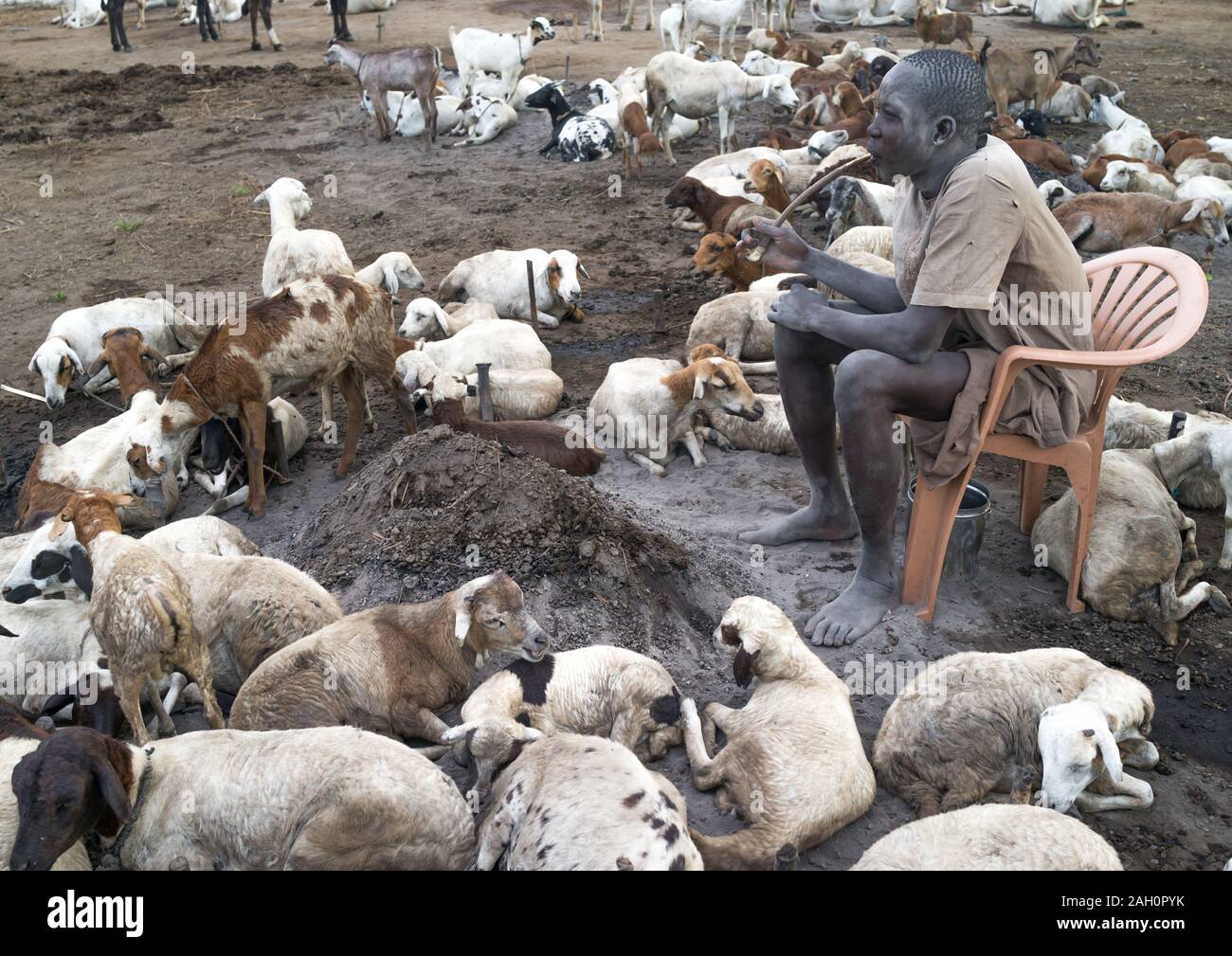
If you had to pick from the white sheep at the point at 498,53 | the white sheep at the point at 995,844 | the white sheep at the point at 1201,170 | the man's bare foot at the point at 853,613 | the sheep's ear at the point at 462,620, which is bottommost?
the man's bare foot at the point at 853,613

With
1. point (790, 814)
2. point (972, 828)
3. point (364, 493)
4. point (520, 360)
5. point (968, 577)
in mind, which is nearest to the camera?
point (972, 828)

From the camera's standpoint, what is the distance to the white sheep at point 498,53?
1425 cm

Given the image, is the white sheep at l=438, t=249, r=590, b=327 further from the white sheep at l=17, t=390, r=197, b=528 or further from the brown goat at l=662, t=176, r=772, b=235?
the white sheep at l=17, t=390, r=197, b=528

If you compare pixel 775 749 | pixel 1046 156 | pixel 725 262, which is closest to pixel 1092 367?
pixel 775 749

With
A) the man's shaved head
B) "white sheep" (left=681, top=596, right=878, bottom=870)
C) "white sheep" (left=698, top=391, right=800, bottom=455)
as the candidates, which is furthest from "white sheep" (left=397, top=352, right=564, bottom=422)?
the man's shaved head

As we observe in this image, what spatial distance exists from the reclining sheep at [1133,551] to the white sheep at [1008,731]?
940 millimetres

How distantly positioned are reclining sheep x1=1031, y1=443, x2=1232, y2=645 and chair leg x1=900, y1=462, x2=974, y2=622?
2.03 ft

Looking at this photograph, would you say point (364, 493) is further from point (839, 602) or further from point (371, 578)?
point (839, 602)

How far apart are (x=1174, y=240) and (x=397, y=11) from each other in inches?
639

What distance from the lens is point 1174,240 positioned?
30.2ft

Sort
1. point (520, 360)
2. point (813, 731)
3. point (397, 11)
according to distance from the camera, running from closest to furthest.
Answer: point (813, 731), point (520, 360), point (397, 11)

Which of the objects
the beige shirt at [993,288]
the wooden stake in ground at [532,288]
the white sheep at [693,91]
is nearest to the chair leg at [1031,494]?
the beige shirt at [993,288]

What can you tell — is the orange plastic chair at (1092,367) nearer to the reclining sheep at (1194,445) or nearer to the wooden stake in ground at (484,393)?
the reclining sheep at (1194,445)

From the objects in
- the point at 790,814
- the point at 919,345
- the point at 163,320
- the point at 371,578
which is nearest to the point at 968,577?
the point at 919,345
